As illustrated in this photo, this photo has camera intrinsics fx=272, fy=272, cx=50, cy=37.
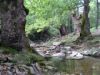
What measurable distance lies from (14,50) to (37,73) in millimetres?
1851

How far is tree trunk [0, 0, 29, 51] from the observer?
10.7 meters

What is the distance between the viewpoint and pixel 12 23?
10711mm

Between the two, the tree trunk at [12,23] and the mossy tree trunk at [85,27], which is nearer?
the tree trunk at [12,23]

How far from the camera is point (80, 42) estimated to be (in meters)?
21.3

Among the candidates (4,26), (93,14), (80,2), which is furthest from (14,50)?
(93,14)

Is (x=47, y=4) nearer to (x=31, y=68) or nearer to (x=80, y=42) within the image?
(x=80, y=42)

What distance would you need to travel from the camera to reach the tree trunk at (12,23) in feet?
35.0

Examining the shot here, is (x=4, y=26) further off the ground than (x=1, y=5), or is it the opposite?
(x=1, y=5)

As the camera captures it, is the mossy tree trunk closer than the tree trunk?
No

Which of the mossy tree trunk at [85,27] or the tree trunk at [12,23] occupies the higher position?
the tree trunk at [12,23]

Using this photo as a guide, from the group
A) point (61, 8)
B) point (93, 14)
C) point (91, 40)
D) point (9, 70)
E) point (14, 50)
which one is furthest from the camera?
point (93, 14)

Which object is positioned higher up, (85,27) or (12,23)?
(12,23)

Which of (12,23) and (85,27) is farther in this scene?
(85,27)

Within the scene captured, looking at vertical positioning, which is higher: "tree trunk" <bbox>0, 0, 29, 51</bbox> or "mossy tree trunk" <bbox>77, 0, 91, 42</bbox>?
"tree trunk" <bbox>0, 0, 29, 51</bbox>
